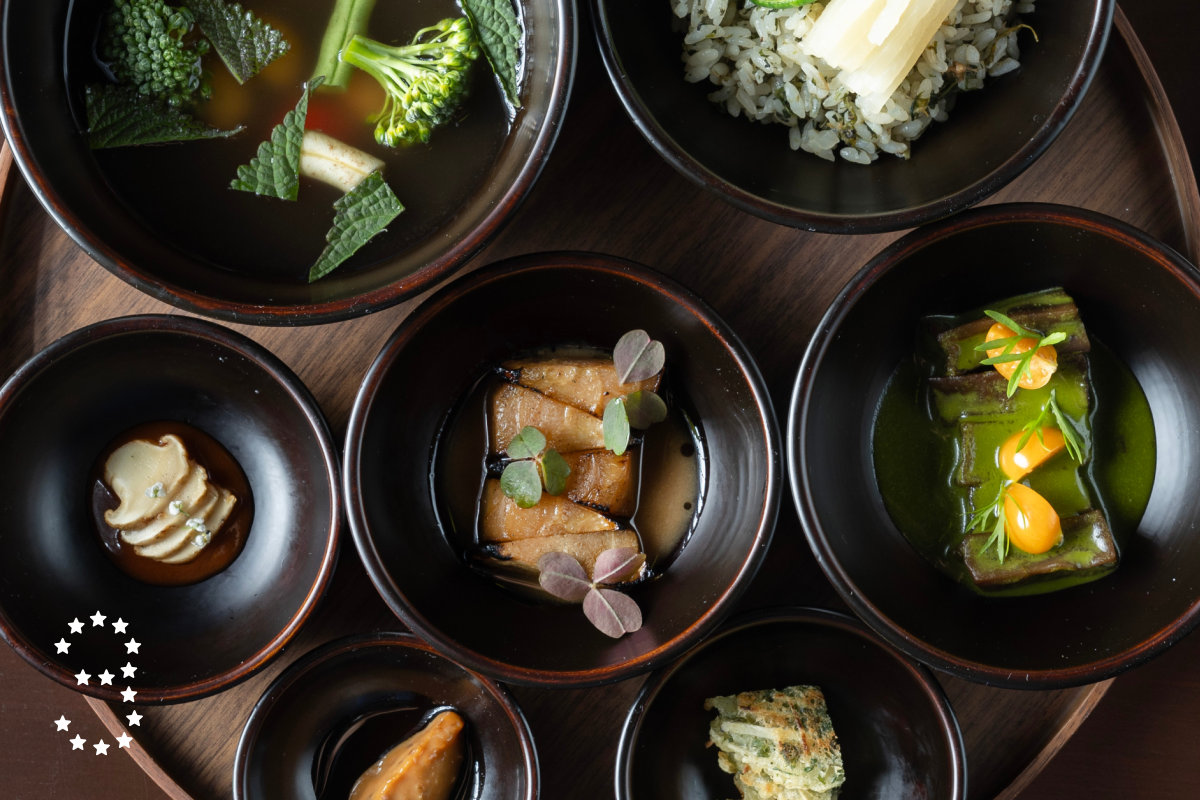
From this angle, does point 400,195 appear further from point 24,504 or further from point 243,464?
point 24,504

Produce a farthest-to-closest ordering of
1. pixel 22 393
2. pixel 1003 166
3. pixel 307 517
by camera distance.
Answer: pixel 307 517
pixel 22 393
pixel 1003 166

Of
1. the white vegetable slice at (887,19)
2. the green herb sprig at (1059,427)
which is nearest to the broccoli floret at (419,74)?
the white vegetable slice at (887,19)

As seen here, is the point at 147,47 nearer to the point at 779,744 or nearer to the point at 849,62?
the point at 849,62

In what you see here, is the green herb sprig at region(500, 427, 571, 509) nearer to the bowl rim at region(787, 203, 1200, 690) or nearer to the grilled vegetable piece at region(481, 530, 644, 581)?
the grilled vegetable piece at region(481, 530, 644, 581)

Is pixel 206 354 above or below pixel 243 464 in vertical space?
above

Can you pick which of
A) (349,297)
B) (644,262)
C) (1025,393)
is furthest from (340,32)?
(1025,393)

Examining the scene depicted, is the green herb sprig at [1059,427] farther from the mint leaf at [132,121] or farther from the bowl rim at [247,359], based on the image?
the mint leaf at [132,121]

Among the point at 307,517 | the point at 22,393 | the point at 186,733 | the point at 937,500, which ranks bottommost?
the point at 186,733

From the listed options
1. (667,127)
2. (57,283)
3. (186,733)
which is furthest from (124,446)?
(667,127)
